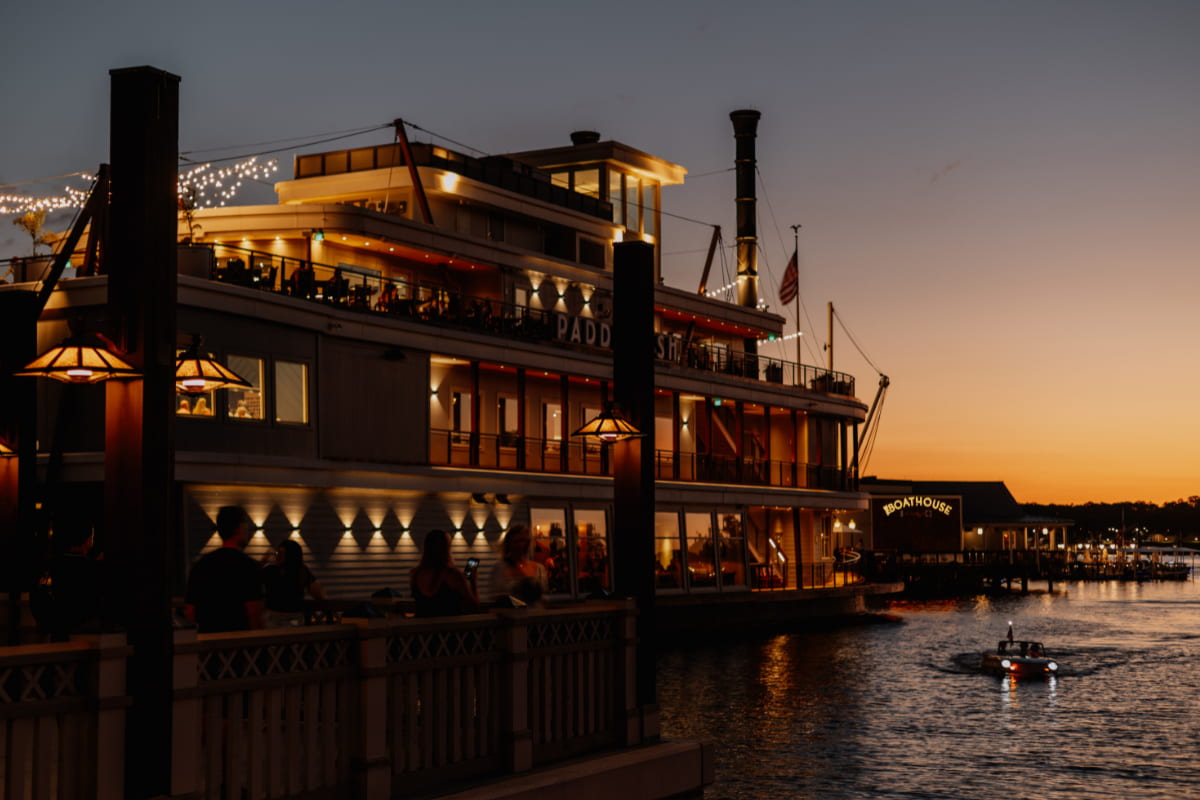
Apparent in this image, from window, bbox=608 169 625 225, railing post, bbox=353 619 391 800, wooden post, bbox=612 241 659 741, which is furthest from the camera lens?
window, bbox=608 169 625 225

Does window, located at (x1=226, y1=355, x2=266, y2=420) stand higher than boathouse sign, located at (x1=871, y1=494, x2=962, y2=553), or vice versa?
window, located at (x1=226, y1=355, x2=266, y2=420)

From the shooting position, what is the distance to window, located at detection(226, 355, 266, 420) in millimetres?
27812

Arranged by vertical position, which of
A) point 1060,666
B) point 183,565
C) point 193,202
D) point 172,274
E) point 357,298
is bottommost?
point 1060,666

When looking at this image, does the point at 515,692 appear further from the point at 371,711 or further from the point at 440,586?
the point at 371,711

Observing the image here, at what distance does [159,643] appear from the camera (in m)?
7.79

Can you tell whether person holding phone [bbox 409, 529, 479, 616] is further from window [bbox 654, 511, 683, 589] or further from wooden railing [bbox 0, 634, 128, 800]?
window [bbox 654, 511, 683, 589]

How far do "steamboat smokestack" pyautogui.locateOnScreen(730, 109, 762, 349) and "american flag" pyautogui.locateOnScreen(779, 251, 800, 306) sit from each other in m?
4.03

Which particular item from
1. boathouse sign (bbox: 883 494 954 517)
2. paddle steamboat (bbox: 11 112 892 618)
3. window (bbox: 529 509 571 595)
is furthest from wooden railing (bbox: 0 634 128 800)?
boathouse sign (bbox: 883 494 954 517)

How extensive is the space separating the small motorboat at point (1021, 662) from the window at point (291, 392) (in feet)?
56.1

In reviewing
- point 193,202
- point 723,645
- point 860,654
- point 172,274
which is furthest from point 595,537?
point 172,274

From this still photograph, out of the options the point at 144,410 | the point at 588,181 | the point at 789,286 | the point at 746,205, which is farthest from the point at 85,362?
the point at 746,205

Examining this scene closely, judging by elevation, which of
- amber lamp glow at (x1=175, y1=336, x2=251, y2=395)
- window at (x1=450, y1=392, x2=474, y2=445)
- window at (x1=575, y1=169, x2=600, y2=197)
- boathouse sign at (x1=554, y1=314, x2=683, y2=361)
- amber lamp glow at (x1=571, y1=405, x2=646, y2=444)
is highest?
window at (x1=575, y1=169, x2=600, y2=197)

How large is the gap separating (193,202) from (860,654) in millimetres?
20675

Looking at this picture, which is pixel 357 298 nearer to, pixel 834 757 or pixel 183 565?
pixel 183 565
